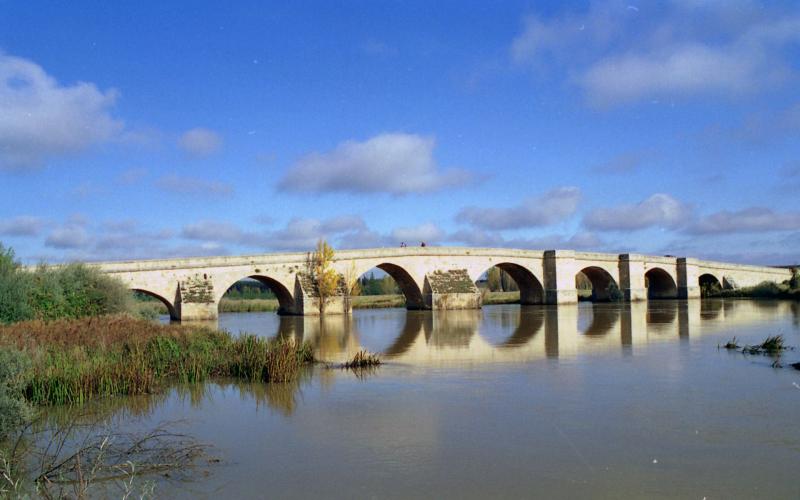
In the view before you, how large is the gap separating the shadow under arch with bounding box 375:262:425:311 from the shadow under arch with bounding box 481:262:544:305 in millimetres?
5810

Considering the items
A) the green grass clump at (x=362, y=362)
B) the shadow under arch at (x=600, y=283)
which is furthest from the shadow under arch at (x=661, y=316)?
the shadow under arch at (x=600, y=283)

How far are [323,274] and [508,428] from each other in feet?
77.5

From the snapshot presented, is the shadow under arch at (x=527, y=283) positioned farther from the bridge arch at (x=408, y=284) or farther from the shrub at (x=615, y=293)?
the shrub at (x=615, y=293)

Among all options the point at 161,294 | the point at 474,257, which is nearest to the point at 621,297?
the point at 474,257

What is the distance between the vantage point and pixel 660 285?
47.9 meters

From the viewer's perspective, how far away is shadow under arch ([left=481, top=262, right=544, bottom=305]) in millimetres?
37681

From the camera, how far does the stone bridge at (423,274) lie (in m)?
26.0

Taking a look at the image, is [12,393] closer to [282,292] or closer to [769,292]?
[282,292]

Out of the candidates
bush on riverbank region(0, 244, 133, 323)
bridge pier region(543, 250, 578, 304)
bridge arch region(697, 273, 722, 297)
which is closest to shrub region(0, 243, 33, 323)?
bush on riverbank region(0, 244, 133, 323)

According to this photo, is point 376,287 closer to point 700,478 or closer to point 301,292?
point 301,292

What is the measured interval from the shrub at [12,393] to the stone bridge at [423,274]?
1637 centimetres

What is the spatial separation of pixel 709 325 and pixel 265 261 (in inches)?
708

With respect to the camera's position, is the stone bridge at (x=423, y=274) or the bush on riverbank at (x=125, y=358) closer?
the bush on riverbank at (x=125, y=358)

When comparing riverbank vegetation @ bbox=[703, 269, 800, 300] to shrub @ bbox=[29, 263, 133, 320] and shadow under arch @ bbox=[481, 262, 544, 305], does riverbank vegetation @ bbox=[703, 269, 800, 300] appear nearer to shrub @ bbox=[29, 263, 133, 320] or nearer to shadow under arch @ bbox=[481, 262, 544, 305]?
shadow under arch @ bbox=[481, 262, 544, 305]
